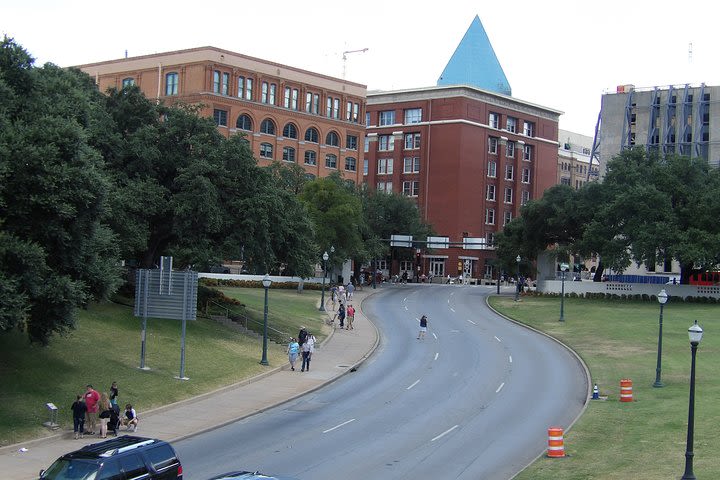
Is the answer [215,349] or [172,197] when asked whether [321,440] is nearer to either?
[215,349]

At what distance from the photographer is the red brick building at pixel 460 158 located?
4904 inches

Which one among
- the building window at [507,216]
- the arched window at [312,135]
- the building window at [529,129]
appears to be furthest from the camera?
the building window at [529,129]

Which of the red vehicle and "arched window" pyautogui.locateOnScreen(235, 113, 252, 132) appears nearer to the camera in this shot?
the red vehicle

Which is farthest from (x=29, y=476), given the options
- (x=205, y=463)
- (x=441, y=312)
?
(x=441, y=312)

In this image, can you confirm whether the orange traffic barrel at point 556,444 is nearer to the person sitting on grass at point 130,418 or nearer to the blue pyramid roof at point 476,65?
the person sitting on grass at point 130,418

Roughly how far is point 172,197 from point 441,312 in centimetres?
2979

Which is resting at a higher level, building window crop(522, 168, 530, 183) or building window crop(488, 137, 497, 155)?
building window crop(488, 137, 497, 155)

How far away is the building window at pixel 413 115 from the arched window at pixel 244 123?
35223 millimetres

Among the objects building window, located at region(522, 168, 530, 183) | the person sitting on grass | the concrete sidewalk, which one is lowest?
the concrete sidewalk

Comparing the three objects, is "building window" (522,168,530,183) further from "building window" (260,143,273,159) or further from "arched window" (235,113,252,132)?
"arched window" (235,113,252,132)

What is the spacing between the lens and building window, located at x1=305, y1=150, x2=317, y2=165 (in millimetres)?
108062

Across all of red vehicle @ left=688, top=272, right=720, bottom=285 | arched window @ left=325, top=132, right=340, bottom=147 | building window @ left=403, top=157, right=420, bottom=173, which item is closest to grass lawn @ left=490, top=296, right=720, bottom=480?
red vehicle @ left=688, top=272, right=720, bottom=285

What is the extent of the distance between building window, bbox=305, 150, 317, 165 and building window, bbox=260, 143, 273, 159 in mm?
5939

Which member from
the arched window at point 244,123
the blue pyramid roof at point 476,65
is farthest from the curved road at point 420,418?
the blue pyramid roof at point 476,65
